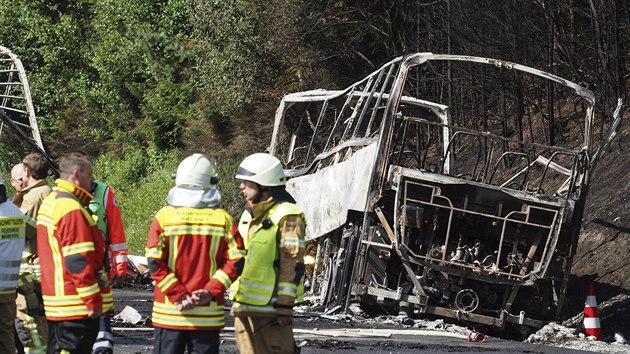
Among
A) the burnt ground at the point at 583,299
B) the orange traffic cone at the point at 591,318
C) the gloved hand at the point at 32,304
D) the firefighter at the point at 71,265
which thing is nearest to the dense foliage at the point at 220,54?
the burnt ground at the point at 583,299

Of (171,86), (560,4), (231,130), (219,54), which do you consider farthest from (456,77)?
(171,86)

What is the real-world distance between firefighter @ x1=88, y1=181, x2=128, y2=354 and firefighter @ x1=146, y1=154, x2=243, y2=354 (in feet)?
5.96

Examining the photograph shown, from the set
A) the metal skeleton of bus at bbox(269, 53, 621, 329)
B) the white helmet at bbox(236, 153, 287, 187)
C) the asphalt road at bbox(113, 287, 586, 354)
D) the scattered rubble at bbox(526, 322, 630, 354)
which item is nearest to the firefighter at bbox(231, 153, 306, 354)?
the white helmet at bbox(236, 153, 287, 187)

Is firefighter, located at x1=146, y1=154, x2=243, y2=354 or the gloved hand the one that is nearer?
firefighter, located at x1=146, y1=154, x2=243, y2=354

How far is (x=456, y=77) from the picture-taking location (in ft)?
98.5

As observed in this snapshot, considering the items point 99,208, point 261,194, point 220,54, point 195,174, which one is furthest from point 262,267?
point 220,54

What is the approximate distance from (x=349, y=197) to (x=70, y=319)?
9.39 m

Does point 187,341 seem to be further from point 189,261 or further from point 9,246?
point 9,246

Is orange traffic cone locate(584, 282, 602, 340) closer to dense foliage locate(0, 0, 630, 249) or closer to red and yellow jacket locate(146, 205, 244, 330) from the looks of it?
dense foliage locate(0, 0, 630, 249)

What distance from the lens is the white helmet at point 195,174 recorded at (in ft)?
24.8

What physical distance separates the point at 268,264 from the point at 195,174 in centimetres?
78

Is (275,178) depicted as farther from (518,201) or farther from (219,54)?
(219,54)

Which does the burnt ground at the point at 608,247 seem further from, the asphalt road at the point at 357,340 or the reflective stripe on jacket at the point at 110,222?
the reflective stripe on jacket at the point at 110,222

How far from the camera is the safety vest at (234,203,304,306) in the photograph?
7.95m
